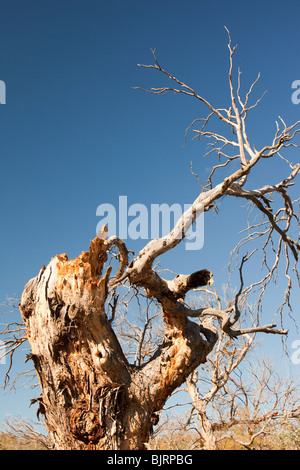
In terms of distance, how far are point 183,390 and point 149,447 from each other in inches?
232

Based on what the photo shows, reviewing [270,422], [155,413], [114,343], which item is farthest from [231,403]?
[114,343]

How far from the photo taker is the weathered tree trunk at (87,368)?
534cm

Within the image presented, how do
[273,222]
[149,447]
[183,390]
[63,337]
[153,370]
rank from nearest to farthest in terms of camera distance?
[149,447] < [63,337] < [153,370] < [273,222] < [183,390]

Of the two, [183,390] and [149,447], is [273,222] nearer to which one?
[149,447]

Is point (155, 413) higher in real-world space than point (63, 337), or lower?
lower

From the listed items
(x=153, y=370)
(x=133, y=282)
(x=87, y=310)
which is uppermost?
(x=133, y=282)

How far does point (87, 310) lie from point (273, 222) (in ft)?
12.3

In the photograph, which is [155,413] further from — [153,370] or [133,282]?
[133,282]

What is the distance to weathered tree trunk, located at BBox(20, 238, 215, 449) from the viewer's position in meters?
5.34

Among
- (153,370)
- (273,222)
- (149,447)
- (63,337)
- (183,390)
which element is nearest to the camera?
(149,447)

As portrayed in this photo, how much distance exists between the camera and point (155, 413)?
5.86 meters

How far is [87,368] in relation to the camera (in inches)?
216

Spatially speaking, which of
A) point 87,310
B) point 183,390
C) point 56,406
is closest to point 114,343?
point 87,310

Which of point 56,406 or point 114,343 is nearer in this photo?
point 56,406
